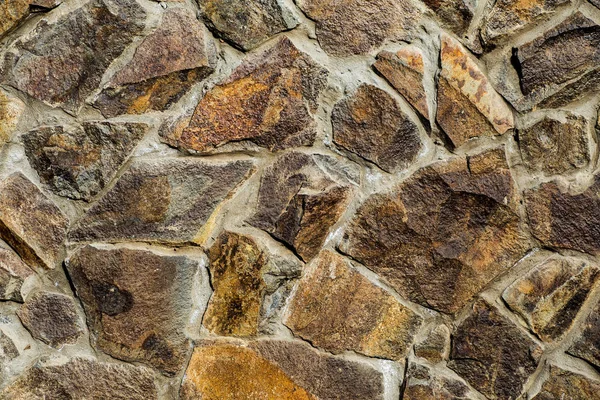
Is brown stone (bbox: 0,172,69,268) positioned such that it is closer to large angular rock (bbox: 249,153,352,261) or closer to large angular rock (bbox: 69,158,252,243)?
large angular rock (bbox: 69,158,252,243)

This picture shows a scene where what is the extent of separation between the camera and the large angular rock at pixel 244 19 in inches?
58.6

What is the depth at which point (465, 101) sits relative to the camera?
5.05ft

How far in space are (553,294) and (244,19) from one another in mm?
899

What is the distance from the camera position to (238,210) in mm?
1520

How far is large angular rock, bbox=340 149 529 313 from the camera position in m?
1.54

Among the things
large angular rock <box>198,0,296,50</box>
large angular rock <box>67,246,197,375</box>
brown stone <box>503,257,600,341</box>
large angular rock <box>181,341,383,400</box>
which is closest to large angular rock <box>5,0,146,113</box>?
large angular rock <box>198,0,296,50</box>

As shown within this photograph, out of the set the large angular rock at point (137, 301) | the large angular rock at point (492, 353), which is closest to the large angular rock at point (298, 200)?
the large angular rock at point (137, 301)

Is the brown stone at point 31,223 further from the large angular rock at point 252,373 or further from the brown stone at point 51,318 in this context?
the large angular rock at point 252,373

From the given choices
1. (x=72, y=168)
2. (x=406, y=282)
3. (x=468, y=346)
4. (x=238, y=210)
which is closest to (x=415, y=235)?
(x=406, y=282)

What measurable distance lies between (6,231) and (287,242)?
23.0 inches

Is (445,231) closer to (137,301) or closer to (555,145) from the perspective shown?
(555,145)

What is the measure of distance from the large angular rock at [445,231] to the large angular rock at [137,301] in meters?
0.38

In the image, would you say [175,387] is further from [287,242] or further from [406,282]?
[406,282]

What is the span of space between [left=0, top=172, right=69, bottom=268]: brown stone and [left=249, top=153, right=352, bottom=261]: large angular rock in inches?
16.1
